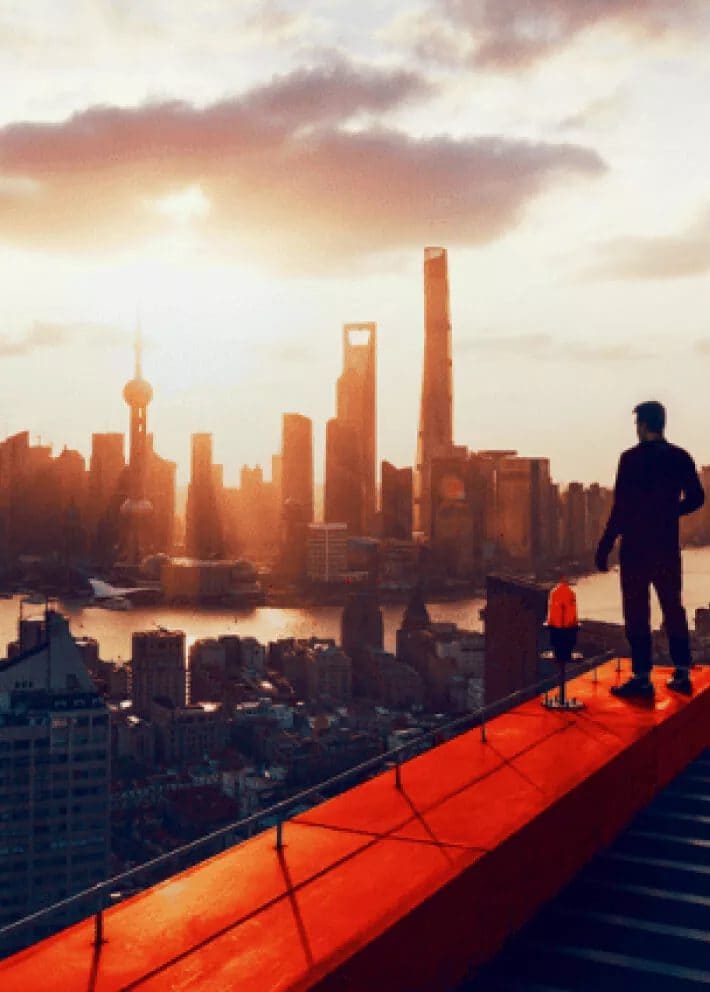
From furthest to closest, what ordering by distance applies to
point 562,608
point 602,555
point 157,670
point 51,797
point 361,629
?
point 361,629
point 157,670
point 51,797
point 602,555
point 562,608

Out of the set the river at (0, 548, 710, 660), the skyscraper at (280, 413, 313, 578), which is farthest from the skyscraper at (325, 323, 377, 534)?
the river at (0, 548, 710, 660)

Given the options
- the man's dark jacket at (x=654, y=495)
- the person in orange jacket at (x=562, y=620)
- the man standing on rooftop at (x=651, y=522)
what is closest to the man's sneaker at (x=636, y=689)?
the man standing on rooftop at (x=651, y=522)

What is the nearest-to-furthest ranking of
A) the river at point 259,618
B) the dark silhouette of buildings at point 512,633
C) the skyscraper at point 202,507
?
the dark silhouette of buildings at point 512,633 < the river at point 259,618 < the skyscraper at point 202,507

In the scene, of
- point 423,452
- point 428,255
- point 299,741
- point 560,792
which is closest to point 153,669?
point 299,741

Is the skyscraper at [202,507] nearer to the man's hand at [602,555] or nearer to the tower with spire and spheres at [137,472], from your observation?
the tower with spire and spheres at [137,472]

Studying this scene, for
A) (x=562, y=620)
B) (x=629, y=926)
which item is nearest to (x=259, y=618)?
(x=562, y=620)

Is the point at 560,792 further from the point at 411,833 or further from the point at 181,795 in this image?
the point at 181,795

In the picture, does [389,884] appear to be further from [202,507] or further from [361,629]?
[202,507]

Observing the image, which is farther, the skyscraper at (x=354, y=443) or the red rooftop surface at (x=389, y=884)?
the skyscraper at (x=354, y=443)
